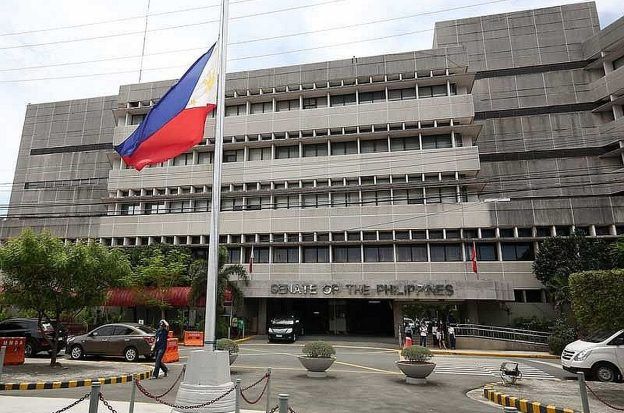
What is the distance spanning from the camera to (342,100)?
40.9 m

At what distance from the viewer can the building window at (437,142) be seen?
1475 inches

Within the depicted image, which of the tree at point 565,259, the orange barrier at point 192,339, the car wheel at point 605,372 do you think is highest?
the tree at point 565,259

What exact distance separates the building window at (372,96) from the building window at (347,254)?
14.3 m

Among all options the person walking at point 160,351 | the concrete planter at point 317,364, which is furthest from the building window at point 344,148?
the person walking at point 160,351

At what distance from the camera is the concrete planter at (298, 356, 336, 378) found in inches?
559

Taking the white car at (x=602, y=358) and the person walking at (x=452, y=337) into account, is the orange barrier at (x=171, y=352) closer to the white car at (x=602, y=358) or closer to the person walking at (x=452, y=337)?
the white car at (x=602, y=358)

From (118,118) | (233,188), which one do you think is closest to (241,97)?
(233,188)

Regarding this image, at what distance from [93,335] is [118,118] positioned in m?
31.8

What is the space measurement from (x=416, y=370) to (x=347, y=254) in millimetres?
22762

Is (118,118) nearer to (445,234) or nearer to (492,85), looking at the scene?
(445,234)

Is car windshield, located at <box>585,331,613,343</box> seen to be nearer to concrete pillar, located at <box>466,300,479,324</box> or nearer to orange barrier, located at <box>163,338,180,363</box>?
orange barrier, located at <box>163,338,180,363</box>

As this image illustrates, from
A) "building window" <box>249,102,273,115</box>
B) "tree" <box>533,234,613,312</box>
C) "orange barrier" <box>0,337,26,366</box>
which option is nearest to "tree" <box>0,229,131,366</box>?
"orange barrier" <box>0,337,26,366</box>

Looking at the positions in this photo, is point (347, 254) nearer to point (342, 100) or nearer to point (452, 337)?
point (452, 337)

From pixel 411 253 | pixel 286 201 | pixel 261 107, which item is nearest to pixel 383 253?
pixel 411 253
